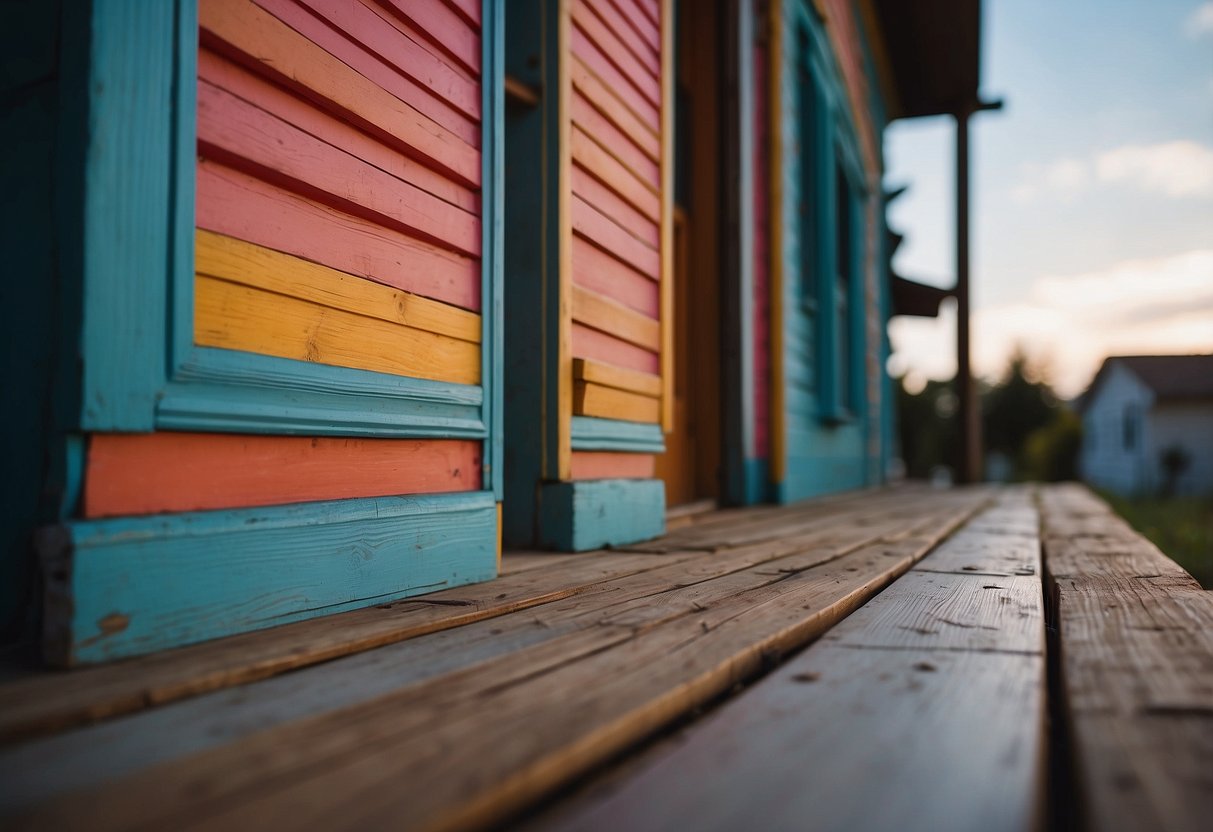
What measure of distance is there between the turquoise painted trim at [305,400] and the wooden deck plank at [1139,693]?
3.43 feet

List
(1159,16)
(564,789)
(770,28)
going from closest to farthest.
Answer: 1. (564,789)
2. (770,28)
3. (1159,16)

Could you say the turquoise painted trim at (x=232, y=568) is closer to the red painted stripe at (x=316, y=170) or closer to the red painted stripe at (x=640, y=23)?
the red painted stripe at (x=316, y=170)

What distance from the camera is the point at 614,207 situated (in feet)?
7.98

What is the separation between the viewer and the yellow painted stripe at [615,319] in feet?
7.22

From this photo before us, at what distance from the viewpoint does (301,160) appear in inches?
48.7

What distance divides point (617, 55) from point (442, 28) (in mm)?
1033

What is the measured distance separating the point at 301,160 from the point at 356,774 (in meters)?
0.98

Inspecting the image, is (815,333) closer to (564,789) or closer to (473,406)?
(473,406)

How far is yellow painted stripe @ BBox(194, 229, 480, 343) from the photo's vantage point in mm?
1094

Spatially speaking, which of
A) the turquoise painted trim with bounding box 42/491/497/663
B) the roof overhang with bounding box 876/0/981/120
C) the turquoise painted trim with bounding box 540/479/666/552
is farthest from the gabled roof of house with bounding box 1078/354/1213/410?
the turquoise painted trim with bounding box 42/491/497/663

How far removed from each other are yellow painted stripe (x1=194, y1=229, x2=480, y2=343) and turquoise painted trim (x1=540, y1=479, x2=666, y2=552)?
1.86 feet

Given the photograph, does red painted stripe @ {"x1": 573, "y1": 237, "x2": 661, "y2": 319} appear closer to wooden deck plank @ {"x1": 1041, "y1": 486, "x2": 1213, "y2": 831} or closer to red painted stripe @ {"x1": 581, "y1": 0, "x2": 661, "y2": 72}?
red painted stripe @ {"x1": 581, "y1": 0, "x2": 661, "y2": 72}

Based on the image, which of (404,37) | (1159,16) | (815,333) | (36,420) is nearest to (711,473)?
(815,333)

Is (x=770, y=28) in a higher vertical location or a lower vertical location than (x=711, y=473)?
higher
